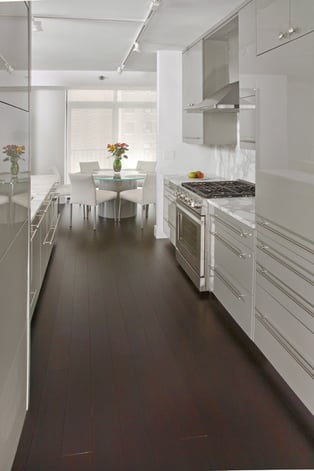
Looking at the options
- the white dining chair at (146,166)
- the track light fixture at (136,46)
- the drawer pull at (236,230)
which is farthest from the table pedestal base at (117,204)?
the drawer pull at (236,230)

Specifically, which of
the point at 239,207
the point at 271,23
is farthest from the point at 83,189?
the point at 271,23

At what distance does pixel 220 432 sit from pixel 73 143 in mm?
9269

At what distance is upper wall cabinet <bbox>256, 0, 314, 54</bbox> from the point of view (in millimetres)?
2184

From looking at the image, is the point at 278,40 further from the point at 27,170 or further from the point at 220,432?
the point at 220,432

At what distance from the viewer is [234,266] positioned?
333cm

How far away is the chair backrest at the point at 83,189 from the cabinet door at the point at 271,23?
505cm

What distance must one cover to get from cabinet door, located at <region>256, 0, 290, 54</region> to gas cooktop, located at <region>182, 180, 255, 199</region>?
4.77 feet

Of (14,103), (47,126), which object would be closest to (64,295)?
(14,103)

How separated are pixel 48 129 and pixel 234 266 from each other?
781 centimetres

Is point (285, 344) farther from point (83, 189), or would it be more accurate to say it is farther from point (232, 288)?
point (83, 189)

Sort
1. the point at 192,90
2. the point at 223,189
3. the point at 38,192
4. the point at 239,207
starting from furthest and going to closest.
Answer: the point at 192,90
the point at 38,192
the point at 223,189
the point at 239,207

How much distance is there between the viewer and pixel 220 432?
219 cm

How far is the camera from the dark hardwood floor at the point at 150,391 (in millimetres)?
2031

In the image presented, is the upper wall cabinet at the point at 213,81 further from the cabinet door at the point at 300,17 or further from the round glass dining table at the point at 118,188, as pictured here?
the round glass dining table at the point at 118,188
